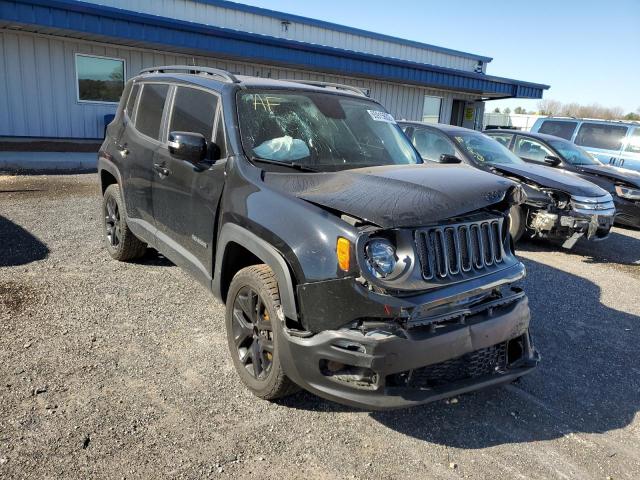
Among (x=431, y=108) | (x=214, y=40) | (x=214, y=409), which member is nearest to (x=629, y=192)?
(x=214, y=409)

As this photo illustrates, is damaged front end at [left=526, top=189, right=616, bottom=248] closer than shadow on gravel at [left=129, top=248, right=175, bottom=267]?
No

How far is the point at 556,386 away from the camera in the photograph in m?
3.68

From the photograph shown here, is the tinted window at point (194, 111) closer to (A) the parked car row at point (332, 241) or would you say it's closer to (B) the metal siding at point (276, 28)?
(A) the parked car row at point (332, 241)

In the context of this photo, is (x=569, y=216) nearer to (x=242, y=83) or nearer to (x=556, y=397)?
(x=556, y=397)

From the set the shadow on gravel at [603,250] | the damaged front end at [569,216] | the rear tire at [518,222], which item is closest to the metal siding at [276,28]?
the rear tire at [518,222]

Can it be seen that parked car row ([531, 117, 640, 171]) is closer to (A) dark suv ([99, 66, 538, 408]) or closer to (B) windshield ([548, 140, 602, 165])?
(B) windshield ([548, 140, 602, 165])

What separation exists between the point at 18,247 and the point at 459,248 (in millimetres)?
5137

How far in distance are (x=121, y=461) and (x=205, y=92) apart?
8.80ft

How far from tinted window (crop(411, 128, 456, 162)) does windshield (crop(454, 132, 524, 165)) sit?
18 centimetres

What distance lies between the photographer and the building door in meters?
23.1

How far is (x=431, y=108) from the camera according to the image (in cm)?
2167

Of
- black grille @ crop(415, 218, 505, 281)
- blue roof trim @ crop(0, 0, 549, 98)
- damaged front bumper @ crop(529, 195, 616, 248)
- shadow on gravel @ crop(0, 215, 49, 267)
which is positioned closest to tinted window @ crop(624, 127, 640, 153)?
damaged front bumper @ crop(529, 195, 616, 248)

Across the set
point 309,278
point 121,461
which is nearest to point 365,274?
point 309,278

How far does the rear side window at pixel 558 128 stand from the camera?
40.8ft
